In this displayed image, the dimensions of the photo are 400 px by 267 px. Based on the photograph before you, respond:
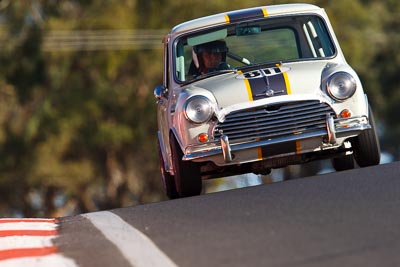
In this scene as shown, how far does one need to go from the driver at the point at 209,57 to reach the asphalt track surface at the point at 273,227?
176 cm

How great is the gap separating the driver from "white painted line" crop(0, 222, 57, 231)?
296 cm

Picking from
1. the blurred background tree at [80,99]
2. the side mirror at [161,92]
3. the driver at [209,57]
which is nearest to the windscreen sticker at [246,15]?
the driver at [209,57]

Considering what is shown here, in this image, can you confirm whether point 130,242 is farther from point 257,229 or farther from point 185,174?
point 185,174

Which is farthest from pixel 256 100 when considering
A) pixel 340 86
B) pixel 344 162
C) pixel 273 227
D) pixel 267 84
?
pixel 273 227

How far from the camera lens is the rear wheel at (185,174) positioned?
11.1 metres

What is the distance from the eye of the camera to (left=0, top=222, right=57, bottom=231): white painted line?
8852 mm

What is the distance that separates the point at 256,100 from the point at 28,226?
8.54 feet

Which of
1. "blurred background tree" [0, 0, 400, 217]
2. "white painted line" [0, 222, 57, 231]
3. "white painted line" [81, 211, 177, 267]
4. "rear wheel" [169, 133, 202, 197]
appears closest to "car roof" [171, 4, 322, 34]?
"rear wheel" [169, 133, 202, 197]

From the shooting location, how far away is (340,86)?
10.8 metres

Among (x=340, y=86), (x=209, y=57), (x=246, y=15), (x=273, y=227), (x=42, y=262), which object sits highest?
(x=246, y=15)

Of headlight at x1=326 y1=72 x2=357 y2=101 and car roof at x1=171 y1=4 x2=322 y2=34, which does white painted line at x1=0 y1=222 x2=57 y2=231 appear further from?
car roof at x1=171 y1=4 x2=322 y2=34

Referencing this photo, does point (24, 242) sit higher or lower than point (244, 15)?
lower

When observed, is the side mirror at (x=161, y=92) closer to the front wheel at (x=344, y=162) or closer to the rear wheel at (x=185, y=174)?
the rear wheel at (x=185, y=174)

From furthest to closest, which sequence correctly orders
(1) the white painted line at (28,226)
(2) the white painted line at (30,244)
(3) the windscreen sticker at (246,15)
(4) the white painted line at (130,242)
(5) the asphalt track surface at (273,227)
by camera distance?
(3) the windscreen sticker at (246,15) → (1) the white painted line at (28,226) → (2) the white painted line at (30,244) → (4) the white painted line at (130,242) → (5) the asphalt track surface at (273,227)
